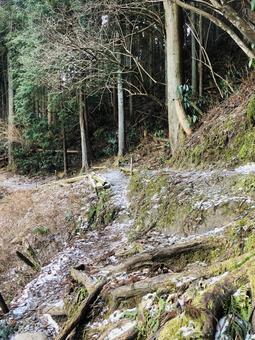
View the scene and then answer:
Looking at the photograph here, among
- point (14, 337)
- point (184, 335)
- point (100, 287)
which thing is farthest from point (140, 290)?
point (14, 337)

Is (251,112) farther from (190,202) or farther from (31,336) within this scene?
(31,336)

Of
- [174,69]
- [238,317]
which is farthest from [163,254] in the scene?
[174,69]

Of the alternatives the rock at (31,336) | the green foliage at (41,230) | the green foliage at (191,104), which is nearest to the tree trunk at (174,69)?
the green foliage at (191,104)

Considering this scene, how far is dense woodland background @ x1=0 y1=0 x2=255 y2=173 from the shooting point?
36.7 feet

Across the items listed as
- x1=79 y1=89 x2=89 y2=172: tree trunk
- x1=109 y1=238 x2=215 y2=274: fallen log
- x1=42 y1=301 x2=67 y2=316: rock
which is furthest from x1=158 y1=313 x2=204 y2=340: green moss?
x1=79 y1=89 x2=89 y2=172: tree trunk

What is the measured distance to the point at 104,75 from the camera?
14359mm

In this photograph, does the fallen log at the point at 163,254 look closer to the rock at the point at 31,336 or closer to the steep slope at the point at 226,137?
the rock at the point at 31,336

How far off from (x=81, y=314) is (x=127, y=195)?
488 cm

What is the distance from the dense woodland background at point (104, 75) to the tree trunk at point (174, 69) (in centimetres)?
3

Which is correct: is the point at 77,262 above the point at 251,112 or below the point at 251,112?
below

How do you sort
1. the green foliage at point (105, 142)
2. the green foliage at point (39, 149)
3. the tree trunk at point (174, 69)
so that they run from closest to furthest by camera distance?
the tree trunk at point (174, 69) → the green foliage at point (105, 142) → the green foliage at point (39, 149)

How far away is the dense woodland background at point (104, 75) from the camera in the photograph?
36.7 feet

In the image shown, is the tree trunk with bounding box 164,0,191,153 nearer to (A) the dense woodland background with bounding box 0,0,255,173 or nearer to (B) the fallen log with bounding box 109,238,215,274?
(A) the dense woodland background with bounding box 0,0,255,173

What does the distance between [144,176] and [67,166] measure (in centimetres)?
1078
